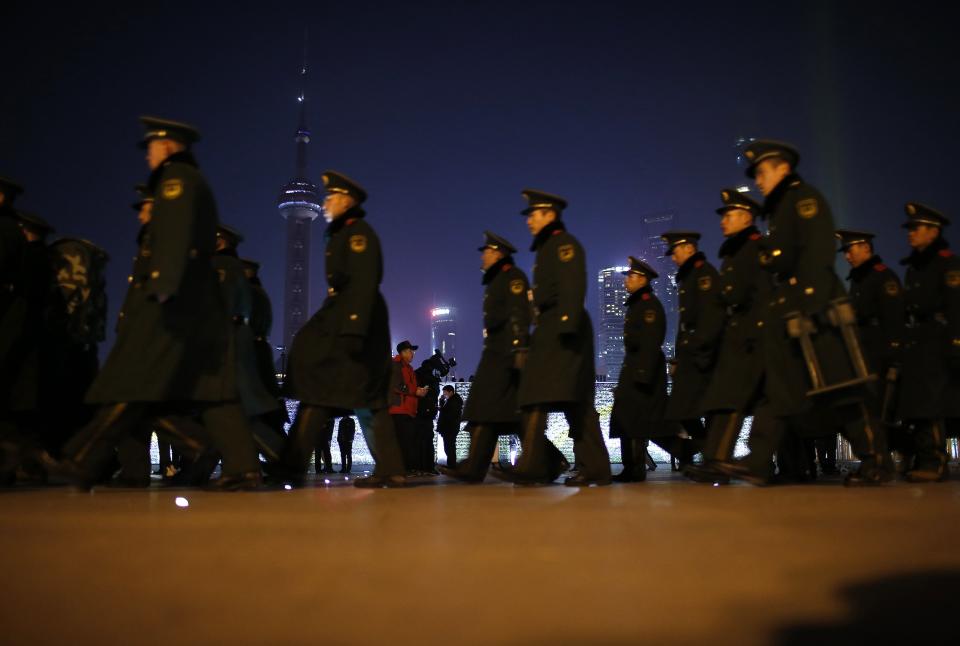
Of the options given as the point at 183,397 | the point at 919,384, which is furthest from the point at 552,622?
the point at 919,384

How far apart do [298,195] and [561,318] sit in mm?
139794

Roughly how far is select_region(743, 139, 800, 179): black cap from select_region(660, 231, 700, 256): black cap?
194cm

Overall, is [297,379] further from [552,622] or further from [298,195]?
[298,195]

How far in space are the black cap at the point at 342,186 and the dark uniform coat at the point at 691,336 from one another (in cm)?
321

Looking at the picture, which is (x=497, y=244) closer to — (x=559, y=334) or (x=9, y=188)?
(x=559, y=334)

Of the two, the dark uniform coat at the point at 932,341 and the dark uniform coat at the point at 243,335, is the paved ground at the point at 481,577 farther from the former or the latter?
the dark uniform coat at the point at 932,341

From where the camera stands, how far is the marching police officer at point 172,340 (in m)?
4.97

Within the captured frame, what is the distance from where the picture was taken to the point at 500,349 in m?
7.44

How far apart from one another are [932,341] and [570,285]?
11.6 feet

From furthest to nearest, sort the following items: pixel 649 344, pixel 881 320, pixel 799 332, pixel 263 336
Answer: pixel 649 344 → pixel 263 336 → pixel 881 320 → pixel 799 332

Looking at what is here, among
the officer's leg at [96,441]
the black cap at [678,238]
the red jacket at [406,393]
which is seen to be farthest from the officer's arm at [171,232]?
the red jacket at [406,393]

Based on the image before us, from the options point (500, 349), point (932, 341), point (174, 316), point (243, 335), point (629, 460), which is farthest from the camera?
point (629, 460)

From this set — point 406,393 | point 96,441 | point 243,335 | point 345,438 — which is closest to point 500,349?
point 243,335

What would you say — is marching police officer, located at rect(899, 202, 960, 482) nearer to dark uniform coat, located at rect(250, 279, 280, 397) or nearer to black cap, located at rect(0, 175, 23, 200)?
dark uniform coat, located at rect(250, 279, 280, 397)
